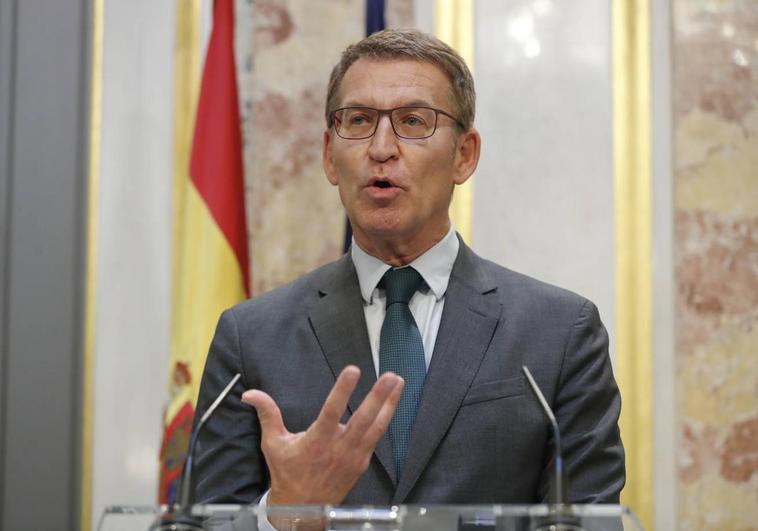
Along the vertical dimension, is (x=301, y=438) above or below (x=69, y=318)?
below

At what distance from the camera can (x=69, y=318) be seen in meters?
3.42


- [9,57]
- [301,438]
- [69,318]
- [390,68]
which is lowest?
[301,438]

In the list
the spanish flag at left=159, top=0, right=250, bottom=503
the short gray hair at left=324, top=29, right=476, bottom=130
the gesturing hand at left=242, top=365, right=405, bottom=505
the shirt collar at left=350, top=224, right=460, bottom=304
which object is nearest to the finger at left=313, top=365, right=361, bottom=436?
the gesturing hand at left=242, top=365, right=405, bottom=505

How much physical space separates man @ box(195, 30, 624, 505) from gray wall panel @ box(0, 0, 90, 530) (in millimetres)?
1350

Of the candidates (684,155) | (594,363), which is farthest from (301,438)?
(684,155)

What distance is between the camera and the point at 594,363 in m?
2.12

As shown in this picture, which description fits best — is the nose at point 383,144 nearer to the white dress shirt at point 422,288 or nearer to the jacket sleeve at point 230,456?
the white dress shirt at point 422,288

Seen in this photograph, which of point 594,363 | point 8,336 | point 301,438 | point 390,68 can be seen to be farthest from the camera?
point 8,336

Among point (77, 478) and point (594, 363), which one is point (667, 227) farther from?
point (77, 478)

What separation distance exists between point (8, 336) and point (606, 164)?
6.66 feet

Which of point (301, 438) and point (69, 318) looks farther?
point (69, 318)

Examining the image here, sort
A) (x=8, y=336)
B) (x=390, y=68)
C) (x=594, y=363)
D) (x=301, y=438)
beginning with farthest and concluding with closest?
(x=8, y=336) < (x=390, y=68) < (x=594, y=363) < (x=301, y=438)

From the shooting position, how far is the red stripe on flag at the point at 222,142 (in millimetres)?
3285

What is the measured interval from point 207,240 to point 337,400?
1773mm
